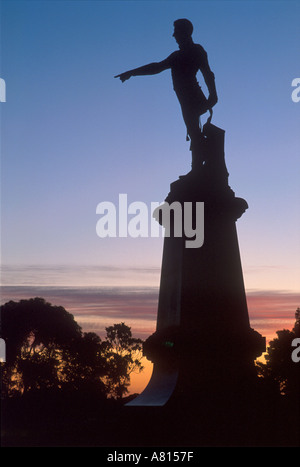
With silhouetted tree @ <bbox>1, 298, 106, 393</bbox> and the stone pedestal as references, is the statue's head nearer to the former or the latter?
the stone pedestal

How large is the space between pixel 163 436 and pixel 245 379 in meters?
1.95

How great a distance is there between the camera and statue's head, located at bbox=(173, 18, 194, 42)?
39.8ft

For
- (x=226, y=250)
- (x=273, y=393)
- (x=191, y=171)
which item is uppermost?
(x=191, y=171)

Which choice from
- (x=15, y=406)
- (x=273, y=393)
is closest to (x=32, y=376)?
(x=15, y=406)

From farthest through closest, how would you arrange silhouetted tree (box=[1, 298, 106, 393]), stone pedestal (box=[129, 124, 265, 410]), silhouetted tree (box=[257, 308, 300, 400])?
silhouetted tree (box=[1, 298, 106, 393])
silhouetted tree (box=[257, 308, 300, 400])
stone pedestal (box=[129, 124, 265, 410])

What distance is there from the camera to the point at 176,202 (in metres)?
11.7

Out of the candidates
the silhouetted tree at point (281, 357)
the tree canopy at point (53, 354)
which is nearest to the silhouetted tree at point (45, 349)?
the tree canopy at point (53, 354)

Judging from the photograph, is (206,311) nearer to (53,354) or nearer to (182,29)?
(182,29)

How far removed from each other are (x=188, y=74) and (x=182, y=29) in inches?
35.6

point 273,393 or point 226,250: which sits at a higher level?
point 226,250

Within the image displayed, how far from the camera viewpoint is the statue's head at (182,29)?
12117 millimetres

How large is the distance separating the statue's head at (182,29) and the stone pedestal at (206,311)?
1.91 metres

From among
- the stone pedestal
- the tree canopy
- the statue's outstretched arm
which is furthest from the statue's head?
the tree canopy
